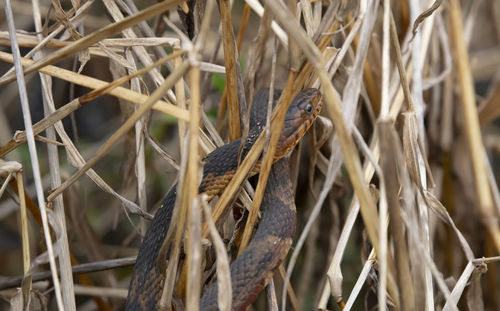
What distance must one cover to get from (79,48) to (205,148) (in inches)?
29.5

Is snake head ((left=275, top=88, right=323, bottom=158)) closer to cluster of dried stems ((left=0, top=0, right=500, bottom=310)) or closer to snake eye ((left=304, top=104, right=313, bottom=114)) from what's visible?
snake eye ((left=304, top=104, right=313, bottom=114))

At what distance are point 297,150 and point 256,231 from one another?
0.70 metres

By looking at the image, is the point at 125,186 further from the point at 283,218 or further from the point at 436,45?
the point at 436,45

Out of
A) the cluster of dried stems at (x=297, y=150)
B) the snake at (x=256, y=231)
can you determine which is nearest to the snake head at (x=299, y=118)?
the snake at (x=256, y=231)

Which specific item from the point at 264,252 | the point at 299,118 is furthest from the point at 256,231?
the point at 299,118

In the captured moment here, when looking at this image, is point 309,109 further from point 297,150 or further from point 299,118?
point 297,150

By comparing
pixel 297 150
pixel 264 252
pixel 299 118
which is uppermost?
pixel 299 118

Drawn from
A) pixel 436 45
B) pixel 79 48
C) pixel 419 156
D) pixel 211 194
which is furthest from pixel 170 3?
pixel 436 45

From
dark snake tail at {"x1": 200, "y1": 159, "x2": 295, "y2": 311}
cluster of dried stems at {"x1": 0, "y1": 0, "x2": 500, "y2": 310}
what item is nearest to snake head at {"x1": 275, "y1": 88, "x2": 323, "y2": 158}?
cluster of dried stems at {"x1": 0, "y1": 0, "x2": 500, "y2": 310}

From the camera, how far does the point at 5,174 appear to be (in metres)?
2.27

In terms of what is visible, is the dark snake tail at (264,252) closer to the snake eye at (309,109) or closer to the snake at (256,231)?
the snake at (256,231)

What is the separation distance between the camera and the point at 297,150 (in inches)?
114

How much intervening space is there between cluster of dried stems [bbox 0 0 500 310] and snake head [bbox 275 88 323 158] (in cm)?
10

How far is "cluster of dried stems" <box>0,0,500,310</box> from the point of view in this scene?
5.51 feet
